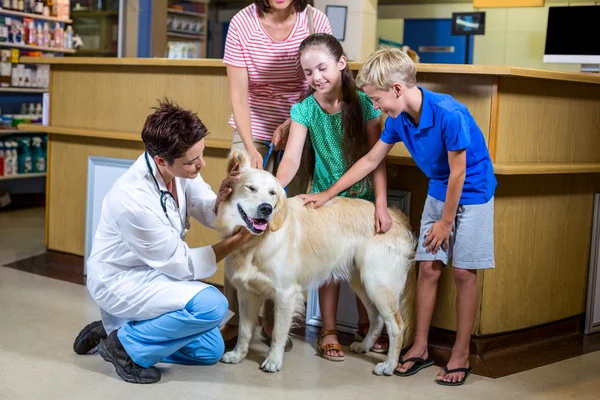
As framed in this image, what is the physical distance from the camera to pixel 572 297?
3.64m

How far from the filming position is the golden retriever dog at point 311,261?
9.05 ft

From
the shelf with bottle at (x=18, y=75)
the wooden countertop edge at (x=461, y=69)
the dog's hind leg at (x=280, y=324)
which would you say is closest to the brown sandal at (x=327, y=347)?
the dog's hind leg at (x=280, y=324)

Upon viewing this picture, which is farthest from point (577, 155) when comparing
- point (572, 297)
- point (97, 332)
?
point (97, 332)

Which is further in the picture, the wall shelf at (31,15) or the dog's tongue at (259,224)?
the wall shelf at (31,15)

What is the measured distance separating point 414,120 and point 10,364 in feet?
5.68

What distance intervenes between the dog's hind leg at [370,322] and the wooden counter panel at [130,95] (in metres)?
1.19

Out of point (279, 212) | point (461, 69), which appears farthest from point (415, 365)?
point (461, 69)

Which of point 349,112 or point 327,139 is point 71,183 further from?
point 349,112

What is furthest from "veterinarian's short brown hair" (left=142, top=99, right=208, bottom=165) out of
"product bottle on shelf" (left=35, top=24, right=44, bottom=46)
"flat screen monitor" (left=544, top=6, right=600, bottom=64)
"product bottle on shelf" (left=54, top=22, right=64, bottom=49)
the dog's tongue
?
"product bottle on shelf" (left=54, top=22, right=64, bottom=49)

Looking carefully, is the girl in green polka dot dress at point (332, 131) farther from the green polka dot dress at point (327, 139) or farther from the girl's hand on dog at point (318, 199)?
the girl's hand on dog at point (318, 199)

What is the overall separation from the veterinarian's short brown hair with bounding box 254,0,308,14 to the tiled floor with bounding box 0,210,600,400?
138 cm

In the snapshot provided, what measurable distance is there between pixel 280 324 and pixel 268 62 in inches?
41.0

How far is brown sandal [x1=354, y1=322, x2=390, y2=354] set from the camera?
124 inches

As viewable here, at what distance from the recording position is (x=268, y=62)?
305 centimetres
